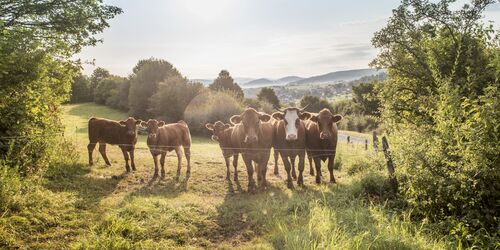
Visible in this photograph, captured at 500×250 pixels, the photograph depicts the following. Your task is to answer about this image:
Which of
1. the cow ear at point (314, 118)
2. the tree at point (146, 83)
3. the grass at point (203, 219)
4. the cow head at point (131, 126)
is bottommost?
the grass at point (203, 219)

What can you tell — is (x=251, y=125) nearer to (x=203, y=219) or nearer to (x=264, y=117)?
(x=264, y=117)

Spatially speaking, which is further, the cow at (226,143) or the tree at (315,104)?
the tree at (315,104)

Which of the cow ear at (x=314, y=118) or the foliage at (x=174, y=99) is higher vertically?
the foliage at (x=174, y=99)

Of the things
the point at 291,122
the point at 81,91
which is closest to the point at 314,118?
the point at 291,122

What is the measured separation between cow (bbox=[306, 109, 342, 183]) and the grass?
1.12 m

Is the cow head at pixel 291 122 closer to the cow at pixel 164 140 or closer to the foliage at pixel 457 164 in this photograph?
the foliage at pixel 457 164

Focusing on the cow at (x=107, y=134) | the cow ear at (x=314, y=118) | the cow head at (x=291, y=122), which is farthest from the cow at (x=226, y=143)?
the cow at (x=107, y=134)

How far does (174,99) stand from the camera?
41.4m

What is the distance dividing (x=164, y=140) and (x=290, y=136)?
546 cm

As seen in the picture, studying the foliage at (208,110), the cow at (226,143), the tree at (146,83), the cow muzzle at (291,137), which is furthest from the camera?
the tree at (146,83)

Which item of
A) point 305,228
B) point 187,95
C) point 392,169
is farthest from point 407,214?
point 187,95

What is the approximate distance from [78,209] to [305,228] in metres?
5.15

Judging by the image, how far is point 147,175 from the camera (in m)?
12.9

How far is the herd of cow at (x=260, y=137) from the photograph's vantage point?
10.8 metres
